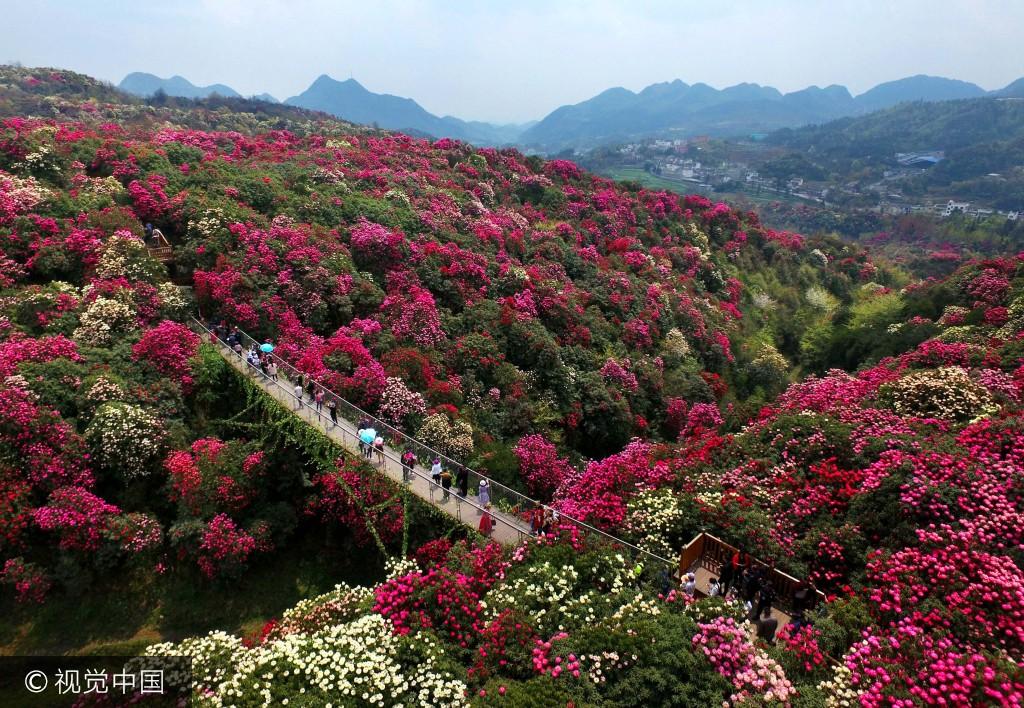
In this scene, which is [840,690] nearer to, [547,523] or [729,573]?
[729,573]

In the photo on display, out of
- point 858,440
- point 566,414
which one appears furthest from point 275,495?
point 858,440

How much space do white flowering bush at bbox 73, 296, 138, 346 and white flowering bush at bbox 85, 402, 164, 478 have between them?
12.7ft

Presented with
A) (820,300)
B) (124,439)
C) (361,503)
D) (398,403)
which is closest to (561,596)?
(361,503)

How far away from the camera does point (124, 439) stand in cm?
1595

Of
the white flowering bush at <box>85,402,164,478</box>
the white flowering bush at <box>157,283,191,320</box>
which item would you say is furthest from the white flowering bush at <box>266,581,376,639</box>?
the white flowering bush at <box>157,283,191,320</box>

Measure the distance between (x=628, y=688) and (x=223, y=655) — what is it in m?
7.12

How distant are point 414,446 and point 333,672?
808 centimetres

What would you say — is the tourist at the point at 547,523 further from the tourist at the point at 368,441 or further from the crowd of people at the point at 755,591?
the tourist at the point at 368,441

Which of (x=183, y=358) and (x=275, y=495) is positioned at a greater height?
(x=183, y=358)

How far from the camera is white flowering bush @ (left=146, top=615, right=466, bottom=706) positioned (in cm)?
896

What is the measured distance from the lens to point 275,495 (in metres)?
17.1

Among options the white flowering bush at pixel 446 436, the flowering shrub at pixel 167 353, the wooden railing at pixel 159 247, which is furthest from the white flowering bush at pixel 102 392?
the wooden railing at pixel 159 247

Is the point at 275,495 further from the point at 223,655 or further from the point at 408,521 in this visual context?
the point at 223,655

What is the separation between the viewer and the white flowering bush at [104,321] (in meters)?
18.8
